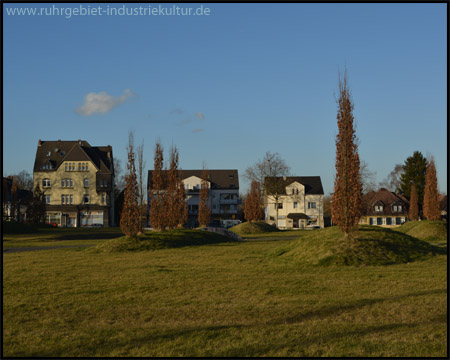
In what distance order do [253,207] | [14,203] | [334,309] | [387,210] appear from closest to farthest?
[334,309] → [253,207] → [14,203] → [387,210]

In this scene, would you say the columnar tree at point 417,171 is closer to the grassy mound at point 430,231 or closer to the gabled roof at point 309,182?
the gabled roof at point 309,182

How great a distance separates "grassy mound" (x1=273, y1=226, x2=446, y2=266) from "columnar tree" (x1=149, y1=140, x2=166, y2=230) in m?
14.3

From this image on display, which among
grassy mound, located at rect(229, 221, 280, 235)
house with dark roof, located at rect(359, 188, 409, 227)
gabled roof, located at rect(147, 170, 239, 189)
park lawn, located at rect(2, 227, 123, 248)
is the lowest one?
park lawn, located at rect(2, 227, 123, 248)

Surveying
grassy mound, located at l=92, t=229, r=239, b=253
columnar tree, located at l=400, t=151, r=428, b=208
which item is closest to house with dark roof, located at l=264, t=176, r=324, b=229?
columnar tree, located at l=400, t=151, r=428, b=208

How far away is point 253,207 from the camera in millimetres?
54719

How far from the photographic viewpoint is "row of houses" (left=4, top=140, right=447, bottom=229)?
74.8m

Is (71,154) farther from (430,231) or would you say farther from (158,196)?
A: (430,231)

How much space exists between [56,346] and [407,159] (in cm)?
7354

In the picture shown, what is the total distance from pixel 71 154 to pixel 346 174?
6333cm

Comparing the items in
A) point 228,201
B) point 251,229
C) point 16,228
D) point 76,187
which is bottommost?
point 251,229

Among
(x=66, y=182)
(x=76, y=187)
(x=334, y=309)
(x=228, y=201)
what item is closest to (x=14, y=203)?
(x=66, y=182)

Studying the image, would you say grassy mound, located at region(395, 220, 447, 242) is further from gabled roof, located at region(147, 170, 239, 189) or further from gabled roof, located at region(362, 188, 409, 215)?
gabled roof, located at region(147, 170, 239, 189)

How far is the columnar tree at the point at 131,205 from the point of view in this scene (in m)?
28.3

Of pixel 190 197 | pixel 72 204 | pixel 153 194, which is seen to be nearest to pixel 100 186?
pixel 72 204
